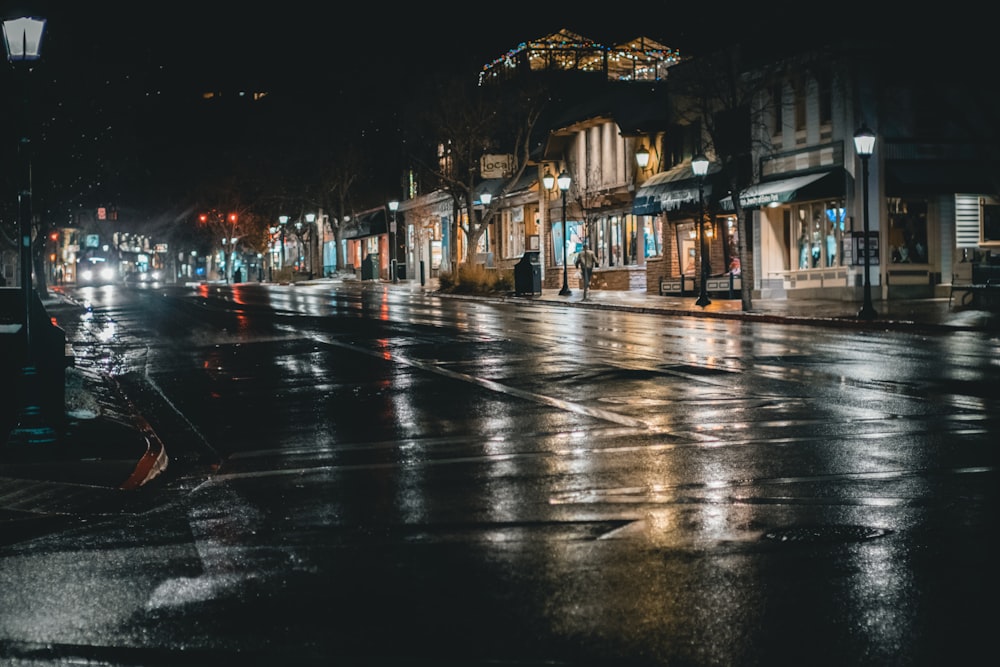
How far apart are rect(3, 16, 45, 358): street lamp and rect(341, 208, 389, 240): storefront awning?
7490cm

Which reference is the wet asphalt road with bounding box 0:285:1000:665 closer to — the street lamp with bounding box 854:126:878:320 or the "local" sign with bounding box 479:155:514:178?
the street lamp with bounding box 854:126:878:320

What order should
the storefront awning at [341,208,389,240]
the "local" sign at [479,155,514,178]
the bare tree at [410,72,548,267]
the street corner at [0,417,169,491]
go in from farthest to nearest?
the storefront awning at [341,208,389,240] → the "local" sign at [479,155,514,178] → the bare tree at [410,72,548,267] → the street corner at [0,417,169,491]

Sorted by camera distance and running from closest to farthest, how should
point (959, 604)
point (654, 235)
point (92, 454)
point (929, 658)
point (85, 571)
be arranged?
point (929, 658), point (959, 604), point (85, 571), point (92, 454), point (654, 235)

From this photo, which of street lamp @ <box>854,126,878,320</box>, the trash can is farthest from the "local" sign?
street lamp @ <box>854,126,878,320</box>

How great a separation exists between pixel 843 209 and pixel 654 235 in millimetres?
13075

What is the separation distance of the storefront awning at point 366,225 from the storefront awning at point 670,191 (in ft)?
138

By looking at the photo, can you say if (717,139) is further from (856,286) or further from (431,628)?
(431,628)

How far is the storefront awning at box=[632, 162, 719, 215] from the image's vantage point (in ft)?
139

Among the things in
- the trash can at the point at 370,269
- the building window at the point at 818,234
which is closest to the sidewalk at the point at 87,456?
the building window at the point at 818,234

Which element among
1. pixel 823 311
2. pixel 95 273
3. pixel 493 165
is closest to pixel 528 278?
pixel 493 165

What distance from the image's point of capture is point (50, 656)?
201 inches

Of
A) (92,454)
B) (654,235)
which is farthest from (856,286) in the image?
(92,454)

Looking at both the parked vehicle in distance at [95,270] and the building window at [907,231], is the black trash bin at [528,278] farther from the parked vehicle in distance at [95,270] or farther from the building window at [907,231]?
the parked vehicle in distance at [95,270]

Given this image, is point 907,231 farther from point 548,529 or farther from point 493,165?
point 548,529
